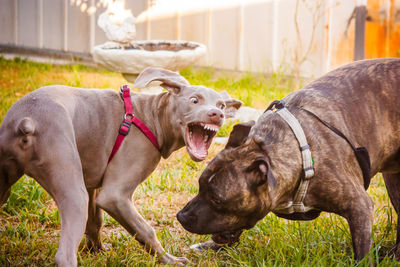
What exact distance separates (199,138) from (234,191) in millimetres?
863

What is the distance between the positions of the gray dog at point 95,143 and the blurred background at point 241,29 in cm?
498

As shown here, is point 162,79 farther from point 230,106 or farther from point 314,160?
point 314,160

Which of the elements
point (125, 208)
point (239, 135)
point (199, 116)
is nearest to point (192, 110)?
point (199, 116)

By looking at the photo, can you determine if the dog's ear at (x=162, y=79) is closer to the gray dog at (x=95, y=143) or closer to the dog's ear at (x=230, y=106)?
the gray dog at (x=95, y=143)

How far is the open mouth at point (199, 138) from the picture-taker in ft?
10.8

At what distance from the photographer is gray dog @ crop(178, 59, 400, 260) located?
8.91ft

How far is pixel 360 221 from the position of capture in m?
2.80

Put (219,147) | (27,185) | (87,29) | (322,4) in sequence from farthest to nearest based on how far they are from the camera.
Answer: (87,29)
(322,4)
(219,147)
(27,185)

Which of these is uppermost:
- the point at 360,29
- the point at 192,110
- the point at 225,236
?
the point at 360,29

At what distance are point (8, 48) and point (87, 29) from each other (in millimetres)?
1708

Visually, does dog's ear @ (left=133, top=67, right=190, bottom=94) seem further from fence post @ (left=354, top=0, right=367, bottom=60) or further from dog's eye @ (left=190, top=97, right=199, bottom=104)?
fence post @ (left=354, top=0, right=367, bottom=60)

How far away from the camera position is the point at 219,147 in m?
5.49

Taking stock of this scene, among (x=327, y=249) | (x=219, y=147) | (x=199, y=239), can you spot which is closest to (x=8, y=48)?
(x=219, y=147)

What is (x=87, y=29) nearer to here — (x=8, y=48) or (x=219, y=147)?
(x=8, y=48)
